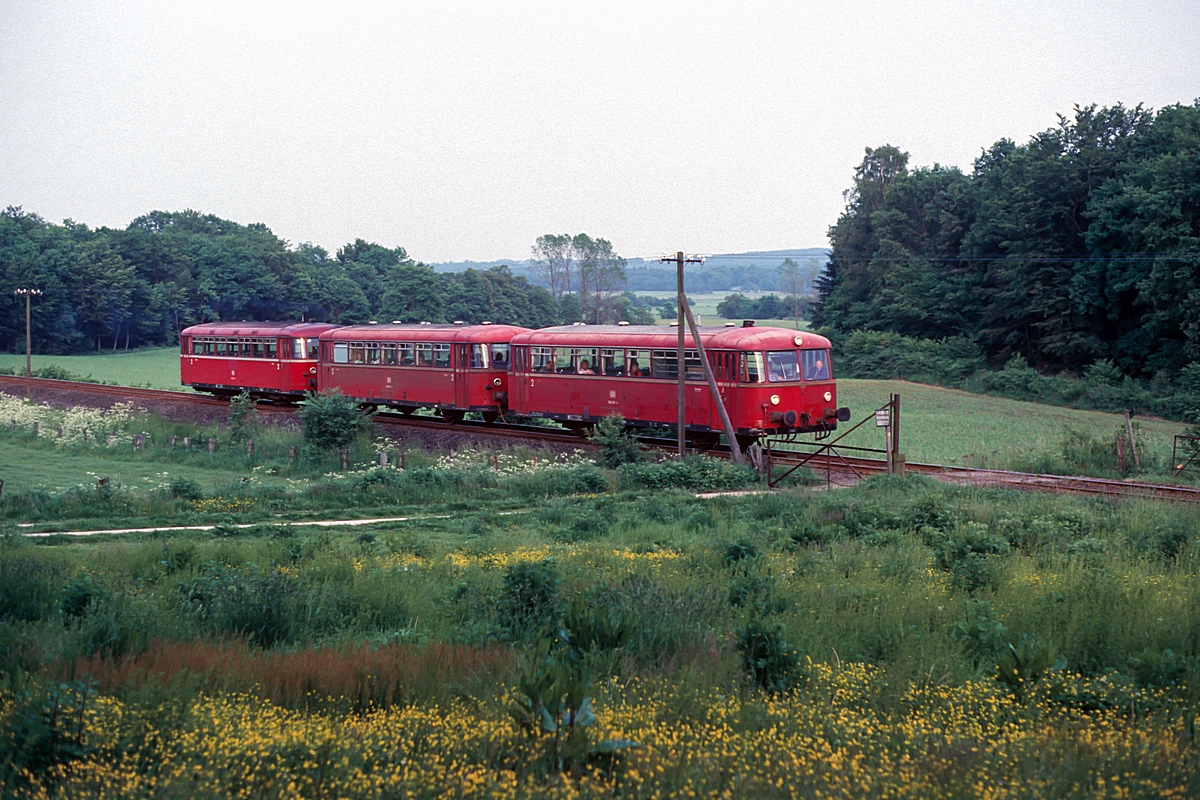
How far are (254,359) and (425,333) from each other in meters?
11.7

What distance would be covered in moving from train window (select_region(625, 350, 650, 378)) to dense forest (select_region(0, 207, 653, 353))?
56.5m

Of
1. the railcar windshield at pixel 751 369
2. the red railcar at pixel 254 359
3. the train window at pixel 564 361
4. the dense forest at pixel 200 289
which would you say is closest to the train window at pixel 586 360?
the train window at pixel 564 361

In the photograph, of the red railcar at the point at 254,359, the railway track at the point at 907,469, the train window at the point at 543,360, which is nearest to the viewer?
the railway track at the point at 907,469

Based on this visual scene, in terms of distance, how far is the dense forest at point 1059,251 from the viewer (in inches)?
2016

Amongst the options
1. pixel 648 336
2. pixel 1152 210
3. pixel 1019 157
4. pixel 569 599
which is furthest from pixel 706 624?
pixel 1019 157

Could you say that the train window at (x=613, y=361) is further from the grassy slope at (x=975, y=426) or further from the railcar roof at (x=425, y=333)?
the grassy slope at (x=975, y=426)

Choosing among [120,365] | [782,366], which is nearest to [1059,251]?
[782,366]

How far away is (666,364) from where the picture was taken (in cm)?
2791

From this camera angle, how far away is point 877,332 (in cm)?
7131

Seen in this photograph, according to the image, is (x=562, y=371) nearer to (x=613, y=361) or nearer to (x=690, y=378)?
(x=613, y=361)

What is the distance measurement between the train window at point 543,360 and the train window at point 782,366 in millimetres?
7513

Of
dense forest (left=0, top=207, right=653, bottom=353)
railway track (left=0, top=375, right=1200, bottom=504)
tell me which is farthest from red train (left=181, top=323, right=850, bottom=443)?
dense forest (left=0, top=207, right=653, bottom=353)

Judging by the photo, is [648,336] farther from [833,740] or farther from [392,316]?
[392,316]

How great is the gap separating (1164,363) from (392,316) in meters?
59.4
